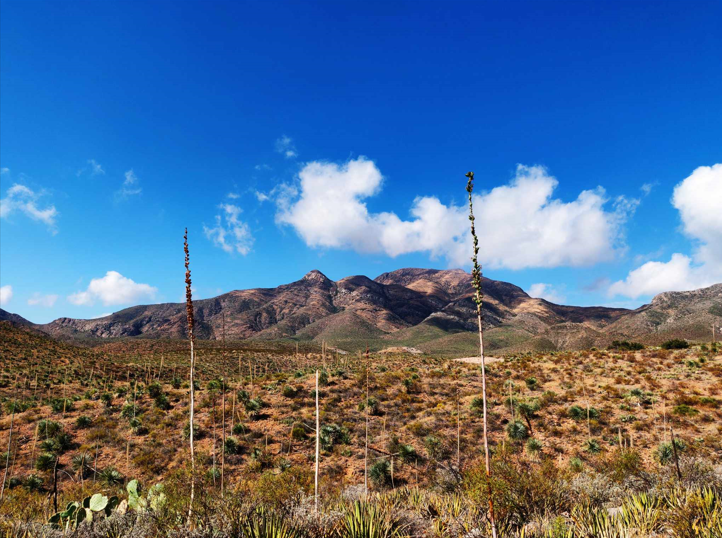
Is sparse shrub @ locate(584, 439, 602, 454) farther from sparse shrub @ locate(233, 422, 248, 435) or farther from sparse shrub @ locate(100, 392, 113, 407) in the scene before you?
sparse shrub @ locate(100, 392, 113, 407)

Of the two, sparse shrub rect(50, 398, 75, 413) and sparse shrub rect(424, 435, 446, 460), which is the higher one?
sparse shrub rect(50, 398, 75, 413)

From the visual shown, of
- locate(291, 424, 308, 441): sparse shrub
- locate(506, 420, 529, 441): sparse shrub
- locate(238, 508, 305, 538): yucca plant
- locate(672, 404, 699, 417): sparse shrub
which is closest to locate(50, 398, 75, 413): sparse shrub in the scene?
locate(291, 424, 308, 441): sparse shrub

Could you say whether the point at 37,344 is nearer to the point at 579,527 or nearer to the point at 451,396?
the point at 451,396

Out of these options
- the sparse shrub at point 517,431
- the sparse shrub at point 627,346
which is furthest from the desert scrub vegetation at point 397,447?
the sparse shrub at point 627,346

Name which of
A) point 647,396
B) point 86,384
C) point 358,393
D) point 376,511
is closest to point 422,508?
point 376,511

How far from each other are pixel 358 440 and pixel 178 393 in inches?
654

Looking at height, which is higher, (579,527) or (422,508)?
(579,527)

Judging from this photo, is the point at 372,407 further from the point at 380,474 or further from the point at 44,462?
the point at 44,462

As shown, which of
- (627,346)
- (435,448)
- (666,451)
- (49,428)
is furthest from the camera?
(627,346)

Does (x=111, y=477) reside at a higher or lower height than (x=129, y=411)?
lower

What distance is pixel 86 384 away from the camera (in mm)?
35469

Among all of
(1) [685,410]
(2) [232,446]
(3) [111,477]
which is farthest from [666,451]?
(3) [111,477]

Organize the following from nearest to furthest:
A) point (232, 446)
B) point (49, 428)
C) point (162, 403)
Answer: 1. point (232, 446)
2. point (49, 428)
3. point (162, 403)

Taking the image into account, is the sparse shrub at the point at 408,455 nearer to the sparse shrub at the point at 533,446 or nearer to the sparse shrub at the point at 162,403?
the sparse shrub at the point at 533,446
